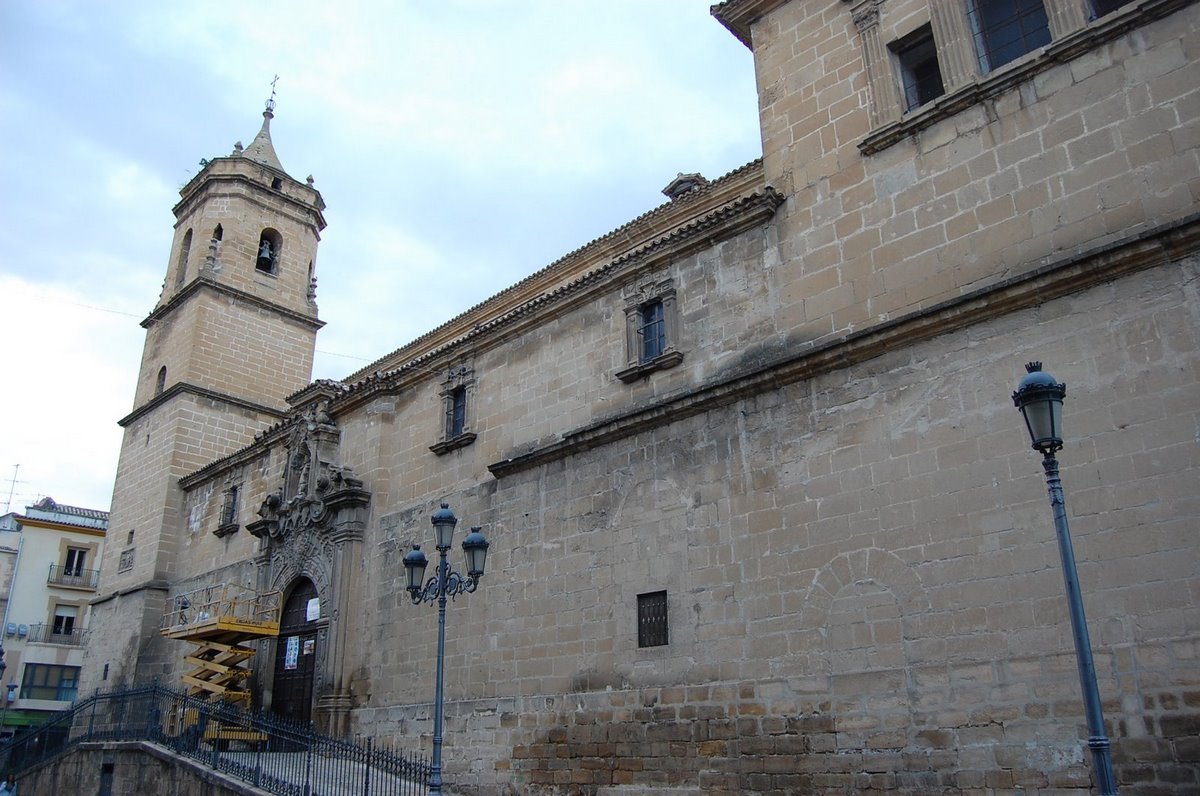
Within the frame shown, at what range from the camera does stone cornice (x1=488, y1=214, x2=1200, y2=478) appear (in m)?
8.38

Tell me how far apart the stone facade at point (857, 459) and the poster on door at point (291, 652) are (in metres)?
1.92

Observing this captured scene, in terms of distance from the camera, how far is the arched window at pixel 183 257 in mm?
26641

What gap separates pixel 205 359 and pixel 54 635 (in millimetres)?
17656

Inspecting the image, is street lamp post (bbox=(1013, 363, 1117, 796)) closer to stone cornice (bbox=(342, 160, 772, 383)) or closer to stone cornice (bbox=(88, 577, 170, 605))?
stone cornice (bbox=(342, 160, 772, 383))

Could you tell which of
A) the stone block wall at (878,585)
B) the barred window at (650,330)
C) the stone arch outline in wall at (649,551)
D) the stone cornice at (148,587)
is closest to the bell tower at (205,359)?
the stone cornice at (148,587)

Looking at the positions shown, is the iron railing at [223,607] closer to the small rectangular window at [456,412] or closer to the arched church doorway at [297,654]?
the arched church doorway at [297,654]

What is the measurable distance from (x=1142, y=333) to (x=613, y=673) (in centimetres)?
687

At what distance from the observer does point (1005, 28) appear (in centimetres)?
1052

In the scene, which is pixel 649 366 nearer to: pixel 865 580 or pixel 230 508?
pixel 865 580

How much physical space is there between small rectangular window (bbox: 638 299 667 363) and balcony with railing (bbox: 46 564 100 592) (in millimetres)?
31207

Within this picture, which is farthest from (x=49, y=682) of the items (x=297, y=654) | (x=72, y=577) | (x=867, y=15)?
(x=867, y=15)

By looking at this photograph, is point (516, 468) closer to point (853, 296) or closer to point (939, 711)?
point (853, 296)

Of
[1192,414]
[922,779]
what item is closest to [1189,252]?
[1192,414]

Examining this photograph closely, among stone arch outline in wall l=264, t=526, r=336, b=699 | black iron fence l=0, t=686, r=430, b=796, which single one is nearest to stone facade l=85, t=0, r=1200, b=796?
stone arch outline in wall l=264, t=526, r=336, b=699
